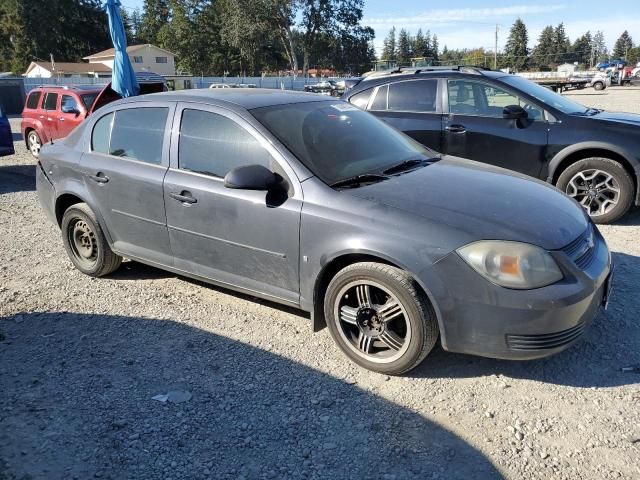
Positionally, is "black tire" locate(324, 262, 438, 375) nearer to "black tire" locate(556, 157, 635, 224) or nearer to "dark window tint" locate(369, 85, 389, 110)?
"black tire" locate(556, 157, 635, 224)

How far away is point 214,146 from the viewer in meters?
3.87

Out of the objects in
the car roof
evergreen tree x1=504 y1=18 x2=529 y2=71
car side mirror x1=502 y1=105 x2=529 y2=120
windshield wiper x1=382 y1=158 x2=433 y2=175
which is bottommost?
windshield wiper x1=382 y1=158 x2=433 y2=175

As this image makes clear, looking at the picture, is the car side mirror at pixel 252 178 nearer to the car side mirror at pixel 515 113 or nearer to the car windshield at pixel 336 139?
the car windshield at pixel 336 139

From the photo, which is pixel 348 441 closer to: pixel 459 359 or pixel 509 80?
pixel 459 359

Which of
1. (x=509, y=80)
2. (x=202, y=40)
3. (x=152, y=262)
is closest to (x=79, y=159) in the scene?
(x=152, y=262)

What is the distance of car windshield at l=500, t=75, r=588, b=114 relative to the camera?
6375 millimetres

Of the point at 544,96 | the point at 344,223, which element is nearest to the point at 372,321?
the point at 344,223

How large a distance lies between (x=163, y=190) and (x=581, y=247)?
2.92 meters

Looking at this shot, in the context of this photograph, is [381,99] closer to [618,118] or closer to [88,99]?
[618,118]

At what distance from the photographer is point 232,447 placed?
2678mm

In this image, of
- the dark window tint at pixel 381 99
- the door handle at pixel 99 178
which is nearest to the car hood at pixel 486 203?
the door handle at pixel 99 178

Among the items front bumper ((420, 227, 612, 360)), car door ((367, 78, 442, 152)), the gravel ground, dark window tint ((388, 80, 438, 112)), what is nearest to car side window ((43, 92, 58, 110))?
car door ((367, 78, 442, 152))

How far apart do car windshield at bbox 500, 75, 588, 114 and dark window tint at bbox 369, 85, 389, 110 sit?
152cm

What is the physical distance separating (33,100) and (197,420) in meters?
11.9
